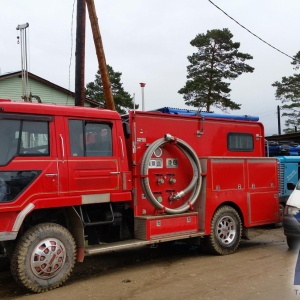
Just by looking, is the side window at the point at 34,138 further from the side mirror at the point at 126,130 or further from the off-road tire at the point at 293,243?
the off-road tire at the point at 293,243

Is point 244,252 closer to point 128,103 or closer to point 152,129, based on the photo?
point 152,129

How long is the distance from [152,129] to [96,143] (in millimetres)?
1313

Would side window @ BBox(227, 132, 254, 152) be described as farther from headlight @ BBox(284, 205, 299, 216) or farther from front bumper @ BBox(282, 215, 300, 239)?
front bumper @ BBox(282, 215, 300, 239)

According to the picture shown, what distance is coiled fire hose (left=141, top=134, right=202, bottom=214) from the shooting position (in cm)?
769

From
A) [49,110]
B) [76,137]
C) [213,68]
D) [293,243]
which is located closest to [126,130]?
[76,137]

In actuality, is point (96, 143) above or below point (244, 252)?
above

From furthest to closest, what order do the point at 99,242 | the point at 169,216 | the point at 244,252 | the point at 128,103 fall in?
the point at 128,103 < the point at 244,252 < the point at 169,216 < the point at 99,242

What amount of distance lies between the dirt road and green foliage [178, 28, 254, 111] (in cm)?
2463

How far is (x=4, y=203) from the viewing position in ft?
19.6

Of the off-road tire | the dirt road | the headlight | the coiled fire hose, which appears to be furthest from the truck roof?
the off-road tire

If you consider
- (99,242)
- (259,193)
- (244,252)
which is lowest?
(244,252)

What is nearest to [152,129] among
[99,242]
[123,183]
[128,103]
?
[123,183]

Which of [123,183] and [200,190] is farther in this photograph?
[200,190]

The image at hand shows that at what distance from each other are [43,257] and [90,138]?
6.47 ft
